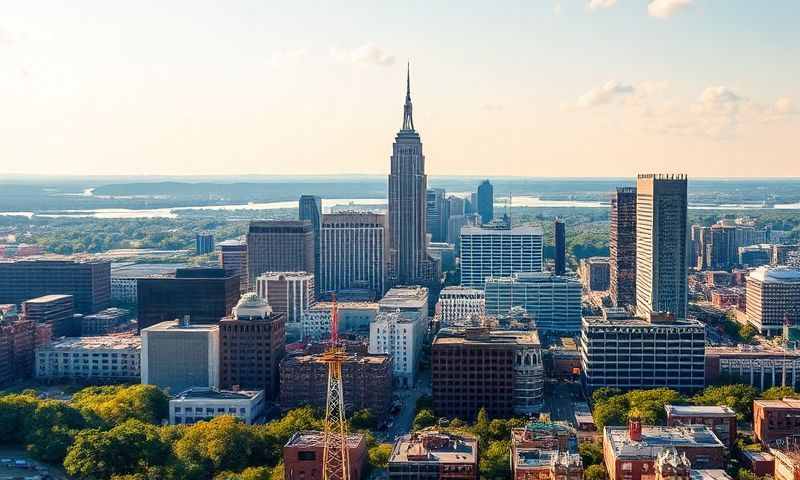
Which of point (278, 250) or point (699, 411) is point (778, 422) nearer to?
point (699, 411)

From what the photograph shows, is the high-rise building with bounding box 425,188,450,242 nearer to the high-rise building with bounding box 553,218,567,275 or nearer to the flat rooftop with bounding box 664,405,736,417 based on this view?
the high-rise building with bounding box 553,218,567,275

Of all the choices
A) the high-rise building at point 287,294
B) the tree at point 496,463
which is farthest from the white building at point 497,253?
the tree at point 496,463

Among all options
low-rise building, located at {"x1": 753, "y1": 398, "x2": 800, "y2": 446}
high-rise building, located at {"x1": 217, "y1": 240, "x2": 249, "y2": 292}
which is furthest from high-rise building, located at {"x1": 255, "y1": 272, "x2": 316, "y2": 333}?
low-rise building, located at {"x1": 753, "y1": 398, "x2": 800, "y2": 446}

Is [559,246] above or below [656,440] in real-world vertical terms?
above

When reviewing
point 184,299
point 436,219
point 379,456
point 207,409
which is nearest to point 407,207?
point 184,299

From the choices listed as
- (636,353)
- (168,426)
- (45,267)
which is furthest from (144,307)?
(636,353)

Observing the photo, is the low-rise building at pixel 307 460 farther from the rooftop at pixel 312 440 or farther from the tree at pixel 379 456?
the tree at pixel 379 456
